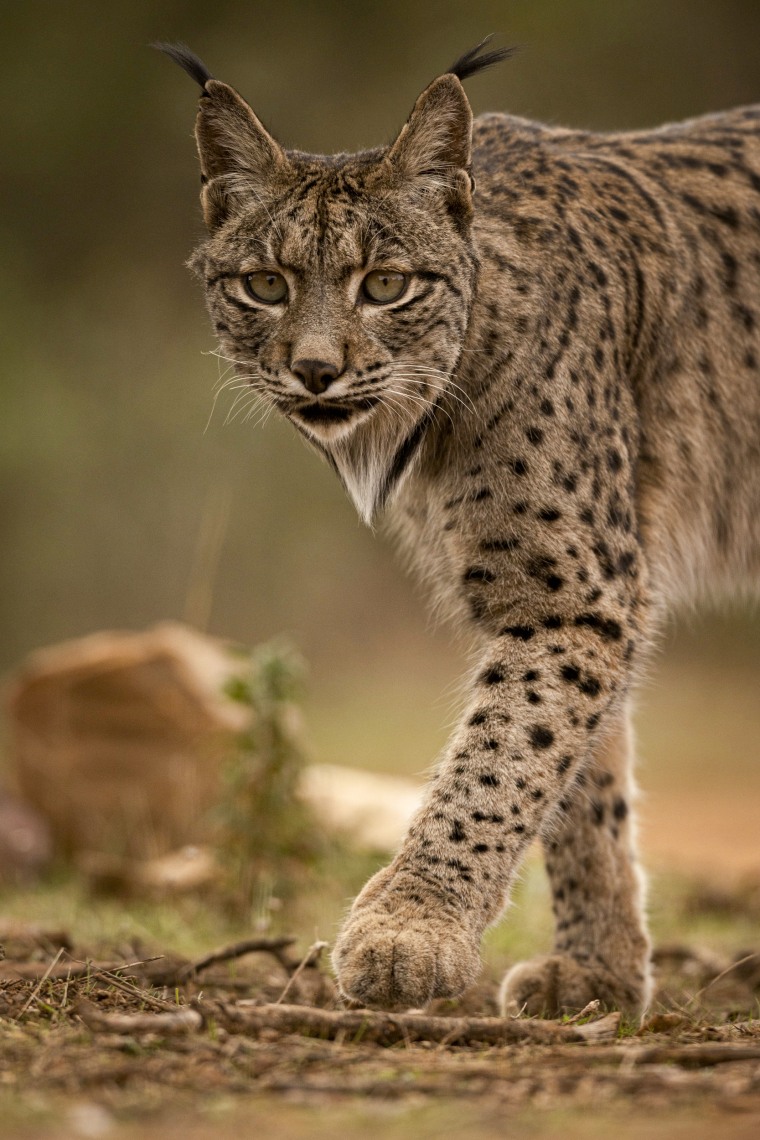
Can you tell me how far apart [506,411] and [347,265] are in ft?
2.02

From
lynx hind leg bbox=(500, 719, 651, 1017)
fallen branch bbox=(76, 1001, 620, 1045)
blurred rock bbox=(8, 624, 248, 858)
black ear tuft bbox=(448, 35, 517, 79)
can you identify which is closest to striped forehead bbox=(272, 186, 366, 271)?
black ear tuft bbox=(448, 35, 517, 79)

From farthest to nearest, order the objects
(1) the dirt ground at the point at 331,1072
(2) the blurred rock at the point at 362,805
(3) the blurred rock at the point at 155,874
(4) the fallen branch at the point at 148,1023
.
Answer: (2) the blurred rock at the point at 362,805, (3) the blurred rock at the point at 155,874, (4) the fallen branch at the point at 148,1023, (1) the dirt ground at the point at 331,1072

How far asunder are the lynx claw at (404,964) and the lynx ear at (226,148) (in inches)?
84.5

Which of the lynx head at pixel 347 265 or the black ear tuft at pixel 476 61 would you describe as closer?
the lynx head at pixel 347 265

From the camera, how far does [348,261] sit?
13.0 ft

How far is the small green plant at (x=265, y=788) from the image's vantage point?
5566 mm

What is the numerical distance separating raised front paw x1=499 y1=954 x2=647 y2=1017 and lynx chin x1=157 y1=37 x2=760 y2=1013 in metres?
0.01

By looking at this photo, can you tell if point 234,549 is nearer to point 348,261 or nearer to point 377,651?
point 377,651

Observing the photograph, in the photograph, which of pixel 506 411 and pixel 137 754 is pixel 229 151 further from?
pixel 137 754

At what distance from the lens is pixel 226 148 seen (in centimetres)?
425

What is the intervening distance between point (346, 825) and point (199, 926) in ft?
5.10

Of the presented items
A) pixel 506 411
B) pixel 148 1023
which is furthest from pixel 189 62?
pixel 148 1023

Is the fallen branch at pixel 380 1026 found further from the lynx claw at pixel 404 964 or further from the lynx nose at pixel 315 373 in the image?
the lynx nose at pixel 315 373

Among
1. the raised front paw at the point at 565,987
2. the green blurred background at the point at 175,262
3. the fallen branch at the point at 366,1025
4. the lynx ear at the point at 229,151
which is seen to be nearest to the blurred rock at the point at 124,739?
the raised front paw at the point at 565,987
